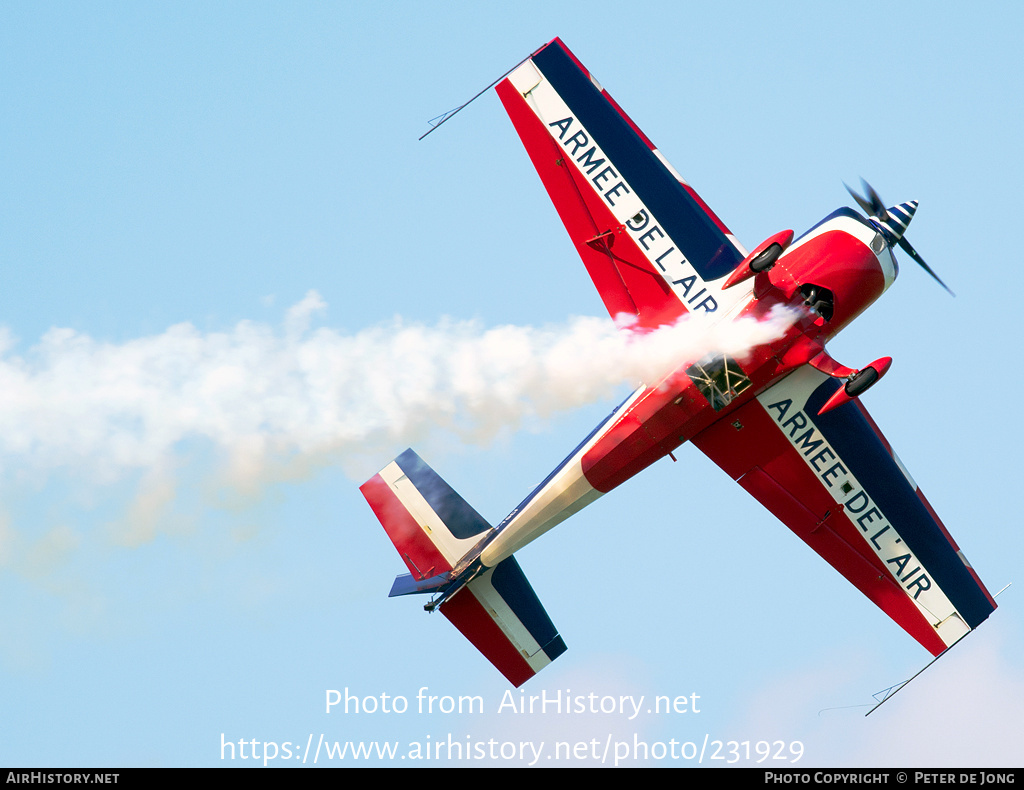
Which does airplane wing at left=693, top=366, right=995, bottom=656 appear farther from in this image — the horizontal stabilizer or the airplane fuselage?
the horizontal stabilizer

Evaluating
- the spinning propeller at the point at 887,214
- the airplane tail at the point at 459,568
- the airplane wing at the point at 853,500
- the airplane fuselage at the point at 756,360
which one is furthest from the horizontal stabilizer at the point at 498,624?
the spinning propeller at the point at 887,214

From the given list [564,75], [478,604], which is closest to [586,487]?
[478,604]

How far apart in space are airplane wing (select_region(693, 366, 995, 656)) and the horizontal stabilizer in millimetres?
4135

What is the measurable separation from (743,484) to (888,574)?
285 cm

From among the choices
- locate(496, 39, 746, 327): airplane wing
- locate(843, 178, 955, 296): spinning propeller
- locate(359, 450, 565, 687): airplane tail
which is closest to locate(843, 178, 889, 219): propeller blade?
locate(843, 178, 955, 296): spinning propeller

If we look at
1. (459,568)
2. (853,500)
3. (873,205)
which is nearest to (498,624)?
(459,568)

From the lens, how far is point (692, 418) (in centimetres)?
1825

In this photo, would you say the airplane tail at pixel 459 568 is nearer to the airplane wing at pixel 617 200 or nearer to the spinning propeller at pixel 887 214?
the airplane wing at pixel 617 200

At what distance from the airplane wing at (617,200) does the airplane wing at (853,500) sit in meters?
2.14

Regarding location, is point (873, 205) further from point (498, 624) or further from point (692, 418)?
point (498, 624)

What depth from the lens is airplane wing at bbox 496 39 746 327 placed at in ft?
61.3

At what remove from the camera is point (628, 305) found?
1888 cm
